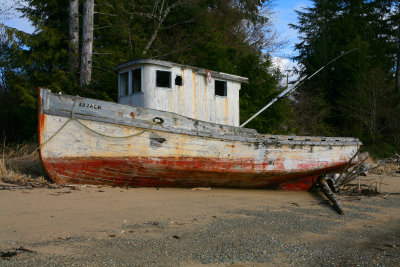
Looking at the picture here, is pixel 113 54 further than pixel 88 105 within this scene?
Yes

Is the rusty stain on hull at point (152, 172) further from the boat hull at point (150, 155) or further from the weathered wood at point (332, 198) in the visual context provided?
the weathered wood at point (332, 198)

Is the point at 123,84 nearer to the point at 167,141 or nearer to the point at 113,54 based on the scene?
the point at 167,141

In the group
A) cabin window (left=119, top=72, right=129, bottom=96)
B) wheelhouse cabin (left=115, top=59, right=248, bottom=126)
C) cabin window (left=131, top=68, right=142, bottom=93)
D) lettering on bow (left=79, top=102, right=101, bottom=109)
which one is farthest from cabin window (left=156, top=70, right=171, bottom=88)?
lettering on bow (left=79, top=102, right=101, bottom=109)

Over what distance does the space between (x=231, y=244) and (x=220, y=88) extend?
5.35 meters

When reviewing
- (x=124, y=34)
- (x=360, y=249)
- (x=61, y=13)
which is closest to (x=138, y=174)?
(x=360, y=249)

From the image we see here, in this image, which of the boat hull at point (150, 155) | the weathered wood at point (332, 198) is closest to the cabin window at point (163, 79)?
the boat hull at point (150, 155)

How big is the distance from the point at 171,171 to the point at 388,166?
948cm

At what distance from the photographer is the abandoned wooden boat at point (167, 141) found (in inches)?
247

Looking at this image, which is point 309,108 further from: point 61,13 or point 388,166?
point 61,13

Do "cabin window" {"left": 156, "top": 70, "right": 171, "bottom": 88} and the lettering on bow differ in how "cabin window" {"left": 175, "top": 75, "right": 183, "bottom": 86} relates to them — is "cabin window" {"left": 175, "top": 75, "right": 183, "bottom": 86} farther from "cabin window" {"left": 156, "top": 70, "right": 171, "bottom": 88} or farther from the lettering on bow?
the lettering on bow

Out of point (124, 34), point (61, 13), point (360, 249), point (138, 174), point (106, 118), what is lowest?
point (360, 249)

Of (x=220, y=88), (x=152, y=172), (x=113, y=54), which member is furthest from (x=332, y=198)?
(x=113, y=54)

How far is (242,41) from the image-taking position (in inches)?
765

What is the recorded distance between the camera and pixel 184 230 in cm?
400
